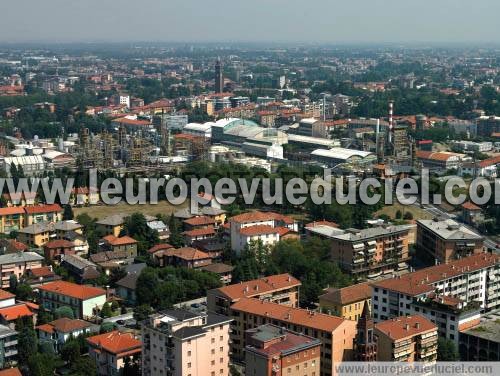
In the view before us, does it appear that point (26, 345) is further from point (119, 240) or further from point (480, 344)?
point (480, 344)

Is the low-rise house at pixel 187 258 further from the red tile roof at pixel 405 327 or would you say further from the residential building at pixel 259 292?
the red tile roof at pixel 405 327

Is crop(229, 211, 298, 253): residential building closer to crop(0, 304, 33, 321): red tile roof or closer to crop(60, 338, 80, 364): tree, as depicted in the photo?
crop(0, 304, 33, 321): red tile roof

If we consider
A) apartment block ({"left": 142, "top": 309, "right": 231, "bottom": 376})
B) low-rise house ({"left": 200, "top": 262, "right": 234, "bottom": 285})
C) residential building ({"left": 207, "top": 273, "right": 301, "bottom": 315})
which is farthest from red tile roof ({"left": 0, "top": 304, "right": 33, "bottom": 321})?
low-rise house ({"left": 200, "top": 262, "right": 234, "bottom": 285})

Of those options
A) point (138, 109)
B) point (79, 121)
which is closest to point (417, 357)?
point (79, 121)

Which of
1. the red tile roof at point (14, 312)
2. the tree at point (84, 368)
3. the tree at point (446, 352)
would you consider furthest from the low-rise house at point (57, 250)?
the tree at point (446, 352)

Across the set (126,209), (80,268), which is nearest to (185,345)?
(80,268)

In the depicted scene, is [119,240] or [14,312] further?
[119,240]
